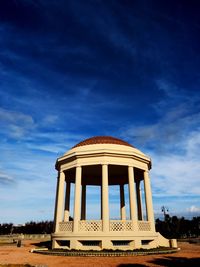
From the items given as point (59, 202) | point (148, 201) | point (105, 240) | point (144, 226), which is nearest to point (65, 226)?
point (59, 202)

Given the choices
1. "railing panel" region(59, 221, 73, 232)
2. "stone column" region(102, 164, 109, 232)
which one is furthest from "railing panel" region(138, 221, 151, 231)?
"railing panel" region(59, 221, 73, 232)

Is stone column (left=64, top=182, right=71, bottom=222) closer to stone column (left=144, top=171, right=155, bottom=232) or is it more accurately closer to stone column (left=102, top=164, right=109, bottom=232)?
stone column (left=102, top=164, right=109, bottom=232)

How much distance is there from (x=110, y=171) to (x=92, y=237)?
32.9 feet

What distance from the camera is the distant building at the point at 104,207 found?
20828mm

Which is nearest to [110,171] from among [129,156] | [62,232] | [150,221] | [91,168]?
[91,168]

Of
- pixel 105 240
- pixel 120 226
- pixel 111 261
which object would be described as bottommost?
pixel 111 261

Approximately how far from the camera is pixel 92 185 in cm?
3403

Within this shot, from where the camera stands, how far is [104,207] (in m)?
21.8

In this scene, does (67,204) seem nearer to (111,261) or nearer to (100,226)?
(100,226)

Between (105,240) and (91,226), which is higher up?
(91,226)

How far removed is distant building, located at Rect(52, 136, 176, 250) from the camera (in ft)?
68.3

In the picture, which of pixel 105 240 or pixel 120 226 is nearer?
pixel 105 240

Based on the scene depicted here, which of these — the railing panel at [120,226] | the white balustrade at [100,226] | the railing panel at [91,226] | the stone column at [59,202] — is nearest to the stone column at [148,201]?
the railing panel at [120,226]

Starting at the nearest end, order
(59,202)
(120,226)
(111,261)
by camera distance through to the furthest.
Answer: (111,261) → (120,226) → (59,202)
